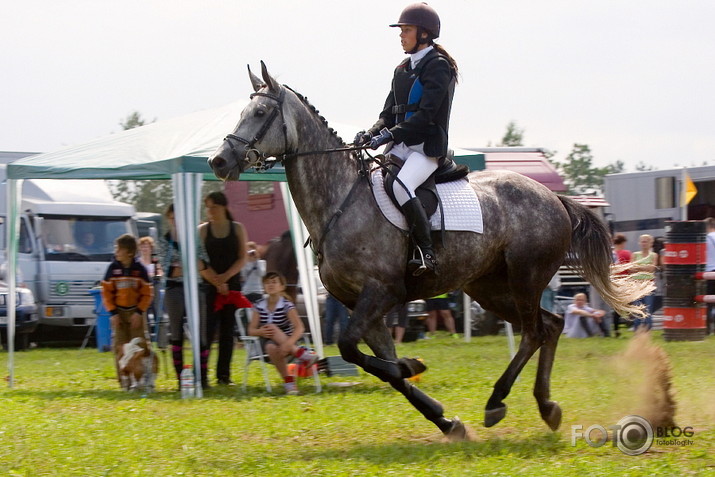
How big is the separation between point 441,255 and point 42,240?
1265 cm

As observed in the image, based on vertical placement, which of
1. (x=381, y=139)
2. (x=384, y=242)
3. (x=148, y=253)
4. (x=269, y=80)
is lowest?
(x=148, y=253)

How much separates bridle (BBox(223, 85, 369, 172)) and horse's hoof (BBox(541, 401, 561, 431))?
234cm

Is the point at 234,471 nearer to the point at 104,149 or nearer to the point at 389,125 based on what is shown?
the point at 389,125

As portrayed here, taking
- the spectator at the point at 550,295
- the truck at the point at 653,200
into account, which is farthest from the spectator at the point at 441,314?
the truck at the point at 653,200

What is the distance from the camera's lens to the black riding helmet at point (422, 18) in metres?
7.39

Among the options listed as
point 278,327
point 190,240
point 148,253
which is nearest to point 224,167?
point 190,240

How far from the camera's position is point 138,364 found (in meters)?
11.0

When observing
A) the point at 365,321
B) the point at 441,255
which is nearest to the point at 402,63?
the point at 441,255

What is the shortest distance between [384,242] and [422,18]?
5.36ft

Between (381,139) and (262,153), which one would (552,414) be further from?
(262,153)

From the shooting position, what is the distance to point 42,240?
18.5m

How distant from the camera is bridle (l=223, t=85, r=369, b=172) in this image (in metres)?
7.07

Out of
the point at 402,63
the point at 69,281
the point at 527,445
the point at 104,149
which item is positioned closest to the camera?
the point at 527,445

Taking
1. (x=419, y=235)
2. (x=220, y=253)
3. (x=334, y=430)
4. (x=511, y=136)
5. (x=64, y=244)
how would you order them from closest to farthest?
1. (x=419, y=235)
2. (x=334, y=430)
3. (x=220, y=253)
4. (x=64, y=244)
5. (x=511, y=136)
